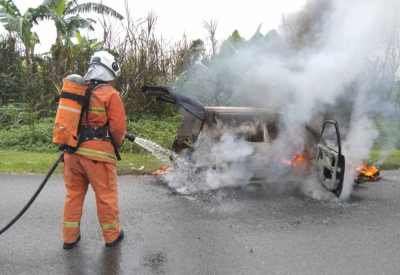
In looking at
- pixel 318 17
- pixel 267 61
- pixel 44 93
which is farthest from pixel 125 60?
pixel 318 17

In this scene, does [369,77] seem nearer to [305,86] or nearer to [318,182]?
[305,86]

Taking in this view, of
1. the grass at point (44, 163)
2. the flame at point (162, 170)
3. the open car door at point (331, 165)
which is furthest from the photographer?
the grass at point (44, 163)

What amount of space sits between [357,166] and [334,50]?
Answer: 212cm

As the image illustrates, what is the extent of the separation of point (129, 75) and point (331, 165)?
330 inches

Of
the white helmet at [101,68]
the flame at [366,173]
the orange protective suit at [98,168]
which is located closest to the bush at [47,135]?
the flame at [366,173]

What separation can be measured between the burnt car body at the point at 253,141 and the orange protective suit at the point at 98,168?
1.64 metres

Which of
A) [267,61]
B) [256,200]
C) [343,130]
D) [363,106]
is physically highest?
[267,61]

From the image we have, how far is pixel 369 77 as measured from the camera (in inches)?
293

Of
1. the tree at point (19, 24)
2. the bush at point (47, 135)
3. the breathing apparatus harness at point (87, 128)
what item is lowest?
the bush at point (47, 135)

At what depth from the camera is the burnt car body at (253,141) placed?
5.35 metres

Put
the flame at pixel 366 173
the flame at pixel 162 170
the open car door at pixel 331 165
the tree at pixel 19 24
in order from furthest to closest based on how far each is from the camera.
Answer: the tree at pixel 19 24 < the flame at pixel 162 170 < the flame at pixel 366 173 < the open car door at pixel 331 165

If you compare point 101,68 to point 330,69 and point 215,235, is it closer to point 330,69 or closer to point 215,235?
point 215,235

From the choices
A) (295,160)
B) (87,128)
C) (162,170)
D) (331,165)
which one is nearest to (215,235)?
(87,128)

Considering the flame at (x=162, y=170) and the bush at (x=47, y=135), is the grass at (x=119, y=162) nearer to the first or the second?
the flame at (x=162, y=170)
